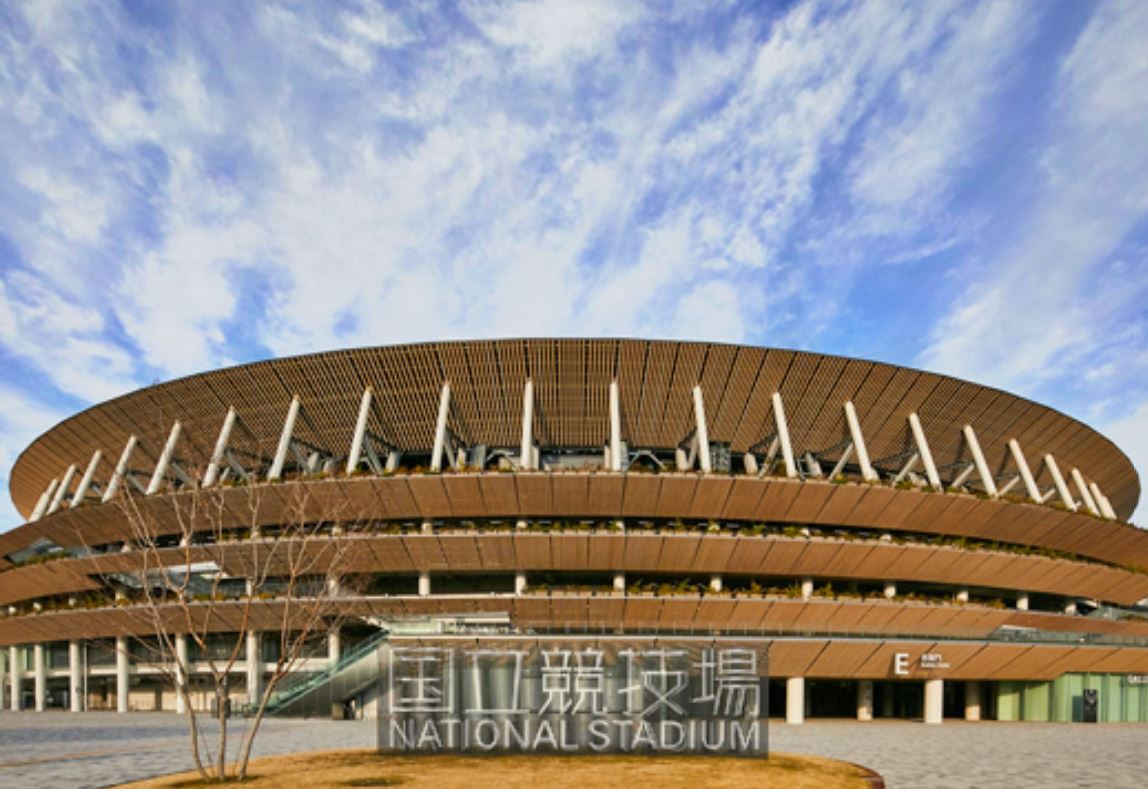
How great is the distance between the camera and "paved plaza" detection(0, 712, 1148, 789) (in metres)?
16.6

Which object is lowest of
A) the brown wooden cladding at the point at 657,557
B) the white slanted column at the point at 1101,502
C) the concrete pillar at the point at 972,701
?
the concrete pillar at the point at 972,701

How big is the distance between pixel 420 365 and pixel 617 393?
386 inches

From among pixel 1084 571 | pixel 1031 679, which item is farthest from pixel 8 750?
pixel 1084 571

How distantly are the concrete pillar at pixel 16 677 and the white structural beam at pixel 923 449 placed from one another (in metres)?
55.3

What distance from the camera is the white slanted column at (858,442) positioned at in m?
40.3

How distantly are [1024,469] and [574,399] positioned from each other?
25147 mm

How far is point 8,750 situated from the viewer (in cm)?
2242

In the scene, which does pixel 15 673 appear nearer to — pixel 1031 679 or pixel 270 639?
pixel 270 639

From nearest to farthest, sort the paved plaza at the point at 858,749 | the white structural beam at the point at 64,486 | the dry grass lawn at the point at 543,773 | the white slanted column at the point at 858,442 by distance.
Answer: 1. the dry grass lawn at the point at 543,773
2. the paved plaza at the point at 858,749
3. the white slanted column at the point at 858,442
4. the white structural beam at the point at 64,486

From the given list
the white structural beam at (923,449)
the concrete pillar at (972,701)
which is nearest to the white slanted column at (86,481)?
the white structural beam at (923,449)

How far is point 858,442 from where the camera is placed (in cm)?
4134

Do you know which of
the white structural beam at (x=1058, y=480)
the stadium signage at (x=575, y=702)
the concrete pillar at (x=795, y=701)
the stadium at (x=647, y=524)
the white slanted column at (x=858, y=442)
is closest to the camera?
the stadium signage at (x=575, y=702)

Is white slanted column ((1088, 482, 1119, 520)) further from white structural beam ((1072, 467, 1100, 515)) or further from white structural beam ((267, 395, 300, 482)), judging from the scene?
white structural beam ((267, 395, 300, 482))

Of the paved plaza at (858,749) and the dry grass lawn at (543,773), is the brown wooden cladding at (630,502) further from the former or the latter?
the dry grass lawn at (543,773)
